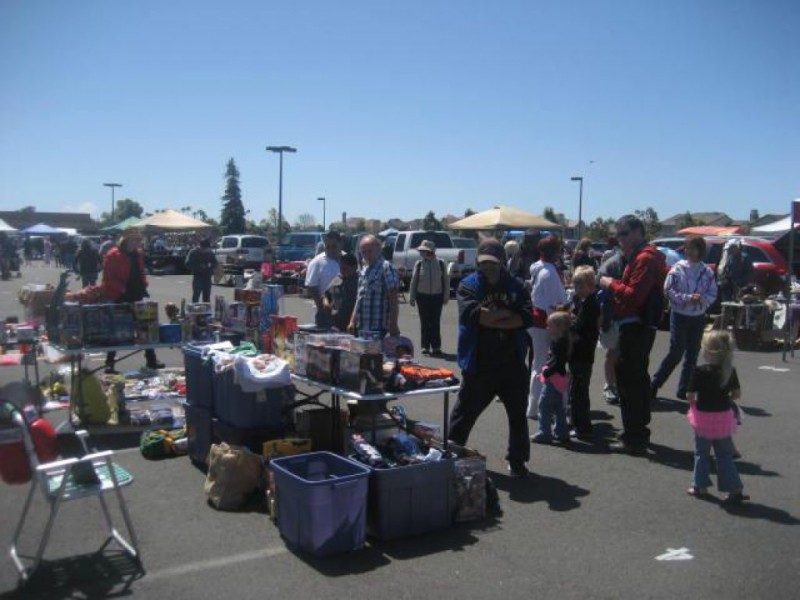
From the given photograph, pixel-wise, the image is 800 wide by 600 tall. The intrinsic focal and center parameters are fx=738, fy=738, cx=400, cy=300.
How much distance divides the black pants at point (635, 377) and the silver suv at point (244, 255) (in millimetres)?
25353

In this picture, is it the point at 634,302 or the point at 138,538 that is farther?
the point at 634,302

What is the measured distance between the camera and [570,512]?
5.24 m

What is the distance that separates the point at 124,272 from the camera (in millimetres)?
9297

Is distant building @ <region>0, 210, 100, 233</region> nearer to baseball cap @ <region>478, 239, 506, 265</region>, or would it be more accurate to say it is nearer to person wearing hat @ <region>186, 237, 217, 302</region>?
person wearing hat @ <region>186, 237, 217, 302</region>

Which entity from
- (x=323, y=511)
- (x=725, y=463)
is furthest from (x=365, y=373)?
(x=725, y=463)

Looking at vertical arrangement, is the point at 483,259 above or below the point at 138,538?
above

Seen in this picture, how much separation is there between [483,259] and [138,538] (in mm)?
3123

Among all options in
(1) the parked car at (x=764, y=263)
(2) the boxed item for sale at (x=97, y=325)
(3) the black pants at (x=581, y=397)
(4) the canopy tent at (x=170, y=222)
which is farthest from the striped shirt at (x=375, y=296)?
(4) the canopy tent at (x=170, y=222)

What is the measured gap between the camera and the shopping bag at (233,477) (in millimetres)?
5250

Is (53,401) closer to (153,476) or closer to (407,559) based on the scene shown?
(153,476)

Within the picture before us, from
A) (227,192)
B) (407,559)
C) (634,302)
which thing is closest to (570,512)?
(407,559)

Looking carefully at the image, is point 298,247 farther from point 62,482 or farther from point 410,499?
point 62,482

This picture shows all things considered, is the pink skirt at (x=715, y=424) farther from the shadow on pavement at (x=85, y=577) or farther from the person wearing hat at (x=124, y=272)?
the person wearing hat at (x=124, y=272)

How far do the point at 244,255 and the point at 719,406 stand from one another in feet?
91.0
